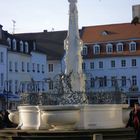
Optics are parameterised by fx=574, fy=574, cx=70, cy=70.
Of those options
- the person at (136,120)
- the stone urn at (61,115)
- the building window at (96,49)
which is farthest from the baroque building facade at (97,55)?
the person at (136,120)

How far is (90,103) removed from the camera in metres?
20.3

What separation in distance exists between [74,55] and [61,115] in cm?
620

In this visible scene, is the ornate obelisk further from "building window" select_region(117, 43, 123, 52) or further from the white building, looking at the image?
"building window" select_region(117, 43, 123, 52)

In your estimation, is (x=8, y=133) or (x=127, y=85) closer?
(x=8, y=133)

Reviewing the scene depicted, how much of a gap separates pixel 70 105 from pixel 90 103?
1.60 metres

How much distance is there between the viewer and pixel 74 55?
2420cm

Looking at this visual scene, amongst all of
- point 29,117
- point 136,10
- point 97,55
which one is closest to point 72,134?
point 29,117

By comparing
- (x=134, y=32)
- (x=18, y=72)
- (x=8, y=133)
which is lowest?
(x=8, y=133)

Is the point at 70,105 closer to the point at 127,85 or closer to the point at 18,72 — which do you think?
the point at 18,72

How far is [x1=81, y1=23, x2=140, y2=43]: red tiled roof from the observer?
86.6 metres

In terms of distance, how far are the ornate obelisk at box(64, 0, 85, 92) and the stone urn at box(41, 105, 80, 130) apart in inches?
198

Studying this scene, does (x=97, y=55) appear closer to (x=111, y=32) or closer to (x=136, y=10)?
(x=111, y=32)

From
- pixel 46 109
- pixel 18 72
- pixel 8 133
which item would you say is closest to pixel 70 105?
pixel 46 109

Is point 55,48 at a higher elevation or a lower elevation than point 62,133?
higher
